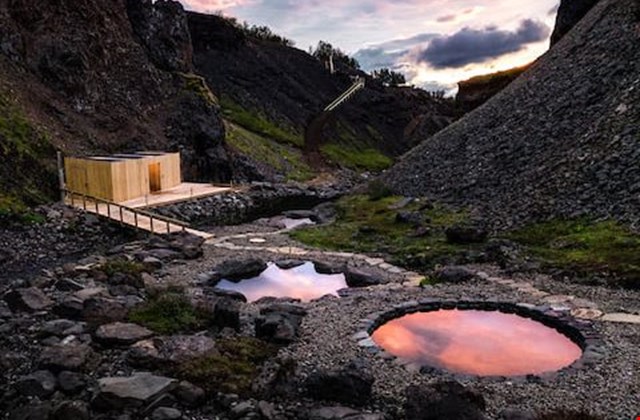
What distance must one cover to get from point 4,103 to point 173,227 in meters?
19.2

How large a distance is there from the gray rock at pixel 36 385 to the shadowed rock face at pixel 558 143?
23.7 metres

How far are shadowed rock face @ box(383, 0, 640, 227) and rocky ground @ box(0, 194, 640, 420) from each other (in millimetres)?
8881

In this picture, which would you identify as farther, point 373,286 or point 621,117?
point 621,117

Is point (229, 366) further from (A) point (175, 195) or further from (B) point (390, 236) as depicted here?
(A) point (175, 195)

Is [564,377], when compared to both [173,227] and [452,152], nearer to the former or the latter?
[173,227]

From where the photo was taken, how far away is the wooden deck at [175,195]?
40.9 m

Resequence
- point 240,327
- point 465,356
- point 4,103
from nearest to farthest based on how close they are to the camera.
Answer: point 465,356
point 240,327
point 4,103

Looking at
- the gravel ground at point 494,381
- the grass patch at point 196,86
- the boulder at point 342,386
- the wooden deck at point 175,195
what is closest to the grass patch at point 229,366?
the gravel ground at point 494,381

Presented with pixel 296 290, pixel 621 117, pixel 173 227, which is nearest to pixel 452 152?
pixel 621 117

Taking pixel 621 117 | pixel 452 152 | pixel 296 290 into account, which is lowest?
pixel 296 290

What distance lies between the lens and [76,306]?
18516 mm

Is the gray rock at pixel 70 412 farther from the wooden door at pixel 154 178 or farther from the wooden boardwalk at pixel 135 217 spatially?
the wooden door at pixel 154 178

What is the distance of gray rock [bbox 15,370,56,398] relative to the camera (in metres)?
13.3

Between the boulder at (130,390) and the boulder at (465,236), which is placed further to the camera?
the boulder at (465,236)
